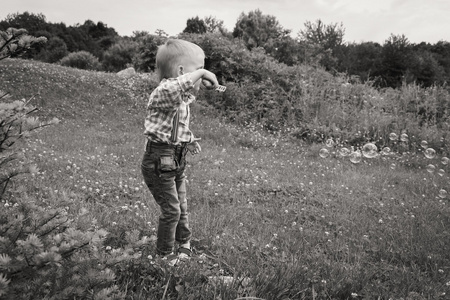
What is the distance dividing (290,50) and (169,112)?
23129 millimetres

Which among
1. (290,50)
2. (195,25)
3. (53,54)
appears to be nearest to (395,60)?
(290,50)

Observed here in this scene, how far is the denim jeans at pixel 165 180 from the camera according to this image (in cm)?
295

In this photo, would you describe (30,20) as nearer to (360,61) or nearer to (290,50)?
(290,50)

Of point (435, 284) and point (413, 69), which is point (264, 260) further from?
point (413, 69)

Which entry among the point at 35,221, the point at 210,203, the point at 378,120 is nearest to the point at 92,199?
the point at 210,203

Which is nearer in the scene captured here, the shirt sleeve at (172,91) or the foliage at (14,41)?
the foliage at (14,41)

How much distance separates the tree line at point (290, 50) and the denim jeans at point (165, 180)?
1037 cm

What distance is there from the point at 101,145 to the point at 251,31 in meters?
24.7

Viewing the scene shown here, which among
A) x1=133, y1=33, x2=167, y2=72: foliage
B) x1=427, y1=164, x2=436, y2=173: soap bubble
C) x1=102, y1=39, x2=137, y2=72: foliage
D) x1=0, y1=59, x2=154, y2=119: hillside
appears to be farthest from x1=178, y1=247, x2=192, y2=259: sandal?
x1=102, y1=39, x2=137, y2=72: foliage

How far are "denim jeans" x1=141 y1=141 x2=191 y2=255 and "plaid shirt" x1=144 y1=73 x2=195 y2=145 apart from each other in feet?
0.31

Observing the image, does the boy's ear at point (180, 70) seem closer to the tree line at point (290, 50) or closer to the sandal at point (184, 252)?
the sandal at point (184, 252)

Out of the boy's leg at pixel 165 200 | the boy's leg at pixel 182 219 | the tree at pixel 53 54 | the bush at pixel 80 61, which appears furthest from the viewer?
the tree at pixel 53 54

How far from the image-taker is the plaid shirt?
2.69 m

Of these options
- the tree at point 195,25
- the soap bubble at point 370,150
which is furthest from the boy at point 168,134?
the tree at point 195,25
